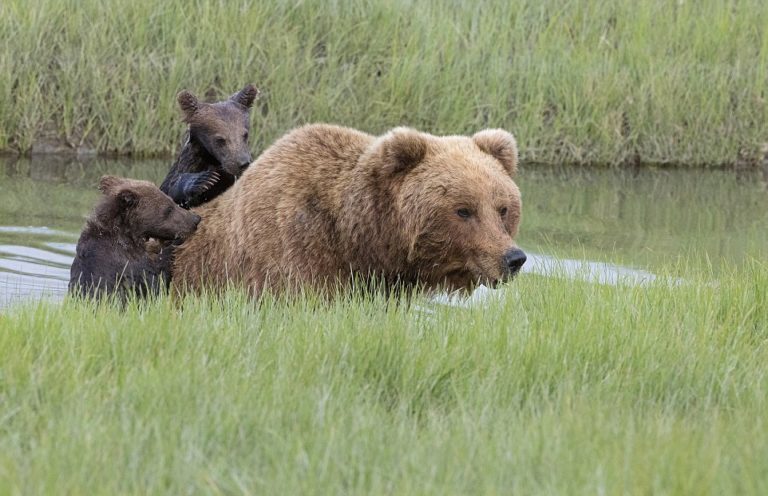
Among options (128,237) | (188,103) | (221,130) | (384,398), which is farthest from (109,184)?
(384,398)

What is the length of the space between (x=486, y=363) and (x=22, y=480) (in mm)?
1816

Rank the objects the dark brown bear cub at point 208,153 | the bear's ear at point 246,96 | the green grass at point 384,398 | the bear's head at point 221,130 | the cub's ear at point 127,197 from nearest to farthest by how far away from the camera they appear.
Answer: the green grass at point 384,398, the cub's ear at point 127,197, the dark brown bear cub at point 208,153, the bear's head at point 221,130, the bear's ear at point 246,96

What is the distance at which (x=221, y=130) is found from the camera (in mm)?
7195

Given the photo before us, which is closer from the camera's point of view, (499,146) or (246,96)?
(499,146)

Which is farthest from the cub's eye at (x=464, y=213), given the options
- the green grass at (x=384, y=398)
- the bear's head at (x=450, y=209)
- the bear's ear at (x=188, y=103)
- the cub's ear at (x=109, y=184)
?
the bear's ear at (x=188, y=103)

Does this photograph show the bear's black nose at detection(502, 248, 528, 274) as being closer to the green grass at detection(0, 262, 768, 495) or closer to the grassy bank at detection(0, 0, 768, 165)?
the green grass at detection(0, 262, 768, 495)

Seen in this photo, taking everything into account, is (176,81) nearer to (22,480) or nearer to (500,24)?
(500,24)

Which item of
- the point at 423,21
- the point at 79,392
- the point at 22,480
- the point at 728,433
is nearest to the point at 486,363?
the point at 728,433

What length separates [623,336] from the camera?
471 cm

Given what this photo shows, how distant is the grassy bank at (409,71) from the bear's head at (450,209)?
623cm

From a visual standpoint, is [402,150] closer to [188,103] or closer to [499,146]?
[499,146]

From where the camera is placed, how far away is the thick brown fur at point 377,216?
538 cm

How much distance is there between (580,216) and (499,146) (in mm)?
4680

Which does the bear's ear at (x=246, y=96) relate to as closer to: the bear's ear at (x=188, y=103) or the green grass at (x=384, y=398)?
the bear's ear at (x=188, y=103)
